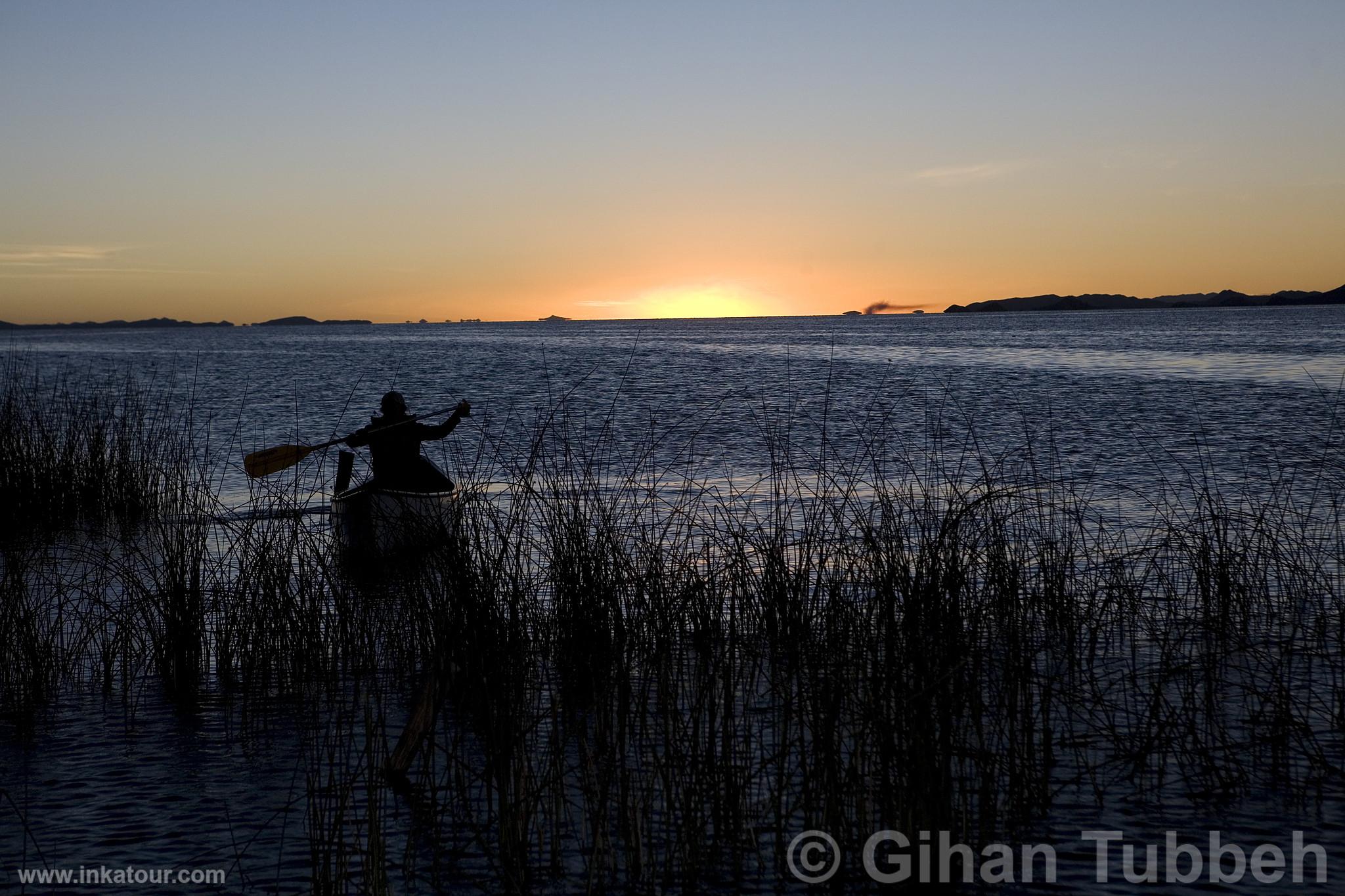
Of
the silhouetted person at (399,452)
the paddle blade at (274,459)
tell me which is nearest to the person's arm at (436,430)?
the silhouetted person at (399,452)

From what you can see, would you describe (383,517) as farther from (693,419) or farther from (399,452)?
(693,419)

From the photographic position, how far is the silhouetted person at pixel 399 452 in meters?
11.1

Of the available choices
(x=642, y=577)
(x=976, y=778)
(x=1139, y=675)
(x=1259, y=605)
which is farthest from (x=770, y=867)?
(x=1259, y=605)

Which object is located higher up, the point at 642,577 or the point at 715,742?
the point at 642,577

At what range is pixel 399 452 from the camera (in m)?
11.4

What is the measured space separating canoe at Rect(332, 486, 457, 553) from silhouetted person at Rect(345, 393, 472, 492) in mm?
214

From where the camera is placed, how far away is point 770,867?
13.2 feet

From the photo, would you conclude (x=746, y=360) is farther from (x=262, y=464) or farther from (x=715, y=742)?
(x=715, y=742)

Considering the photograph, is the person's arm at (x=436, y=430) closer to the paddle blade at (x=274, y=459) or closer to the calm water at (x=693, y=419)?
the calm water at (x=693, y=419)

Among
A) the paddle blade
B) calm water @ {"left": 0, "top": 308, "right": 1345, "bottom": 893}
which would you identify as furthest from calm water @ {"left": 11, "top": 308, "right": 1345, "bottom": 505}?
the paddle blade

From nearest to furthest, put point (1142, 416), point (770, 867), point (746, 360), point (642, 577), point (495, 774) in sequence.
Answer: point (770, 867), point (495, 774), point (642, 577), point (1142, 416), point (746, 360)

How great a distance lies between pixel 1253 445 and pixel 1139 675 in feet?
52.2

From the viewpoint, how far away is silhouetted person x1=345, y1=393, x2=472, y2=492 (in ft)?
36.4

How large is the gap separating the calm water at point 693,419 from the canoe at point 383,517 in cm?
134
